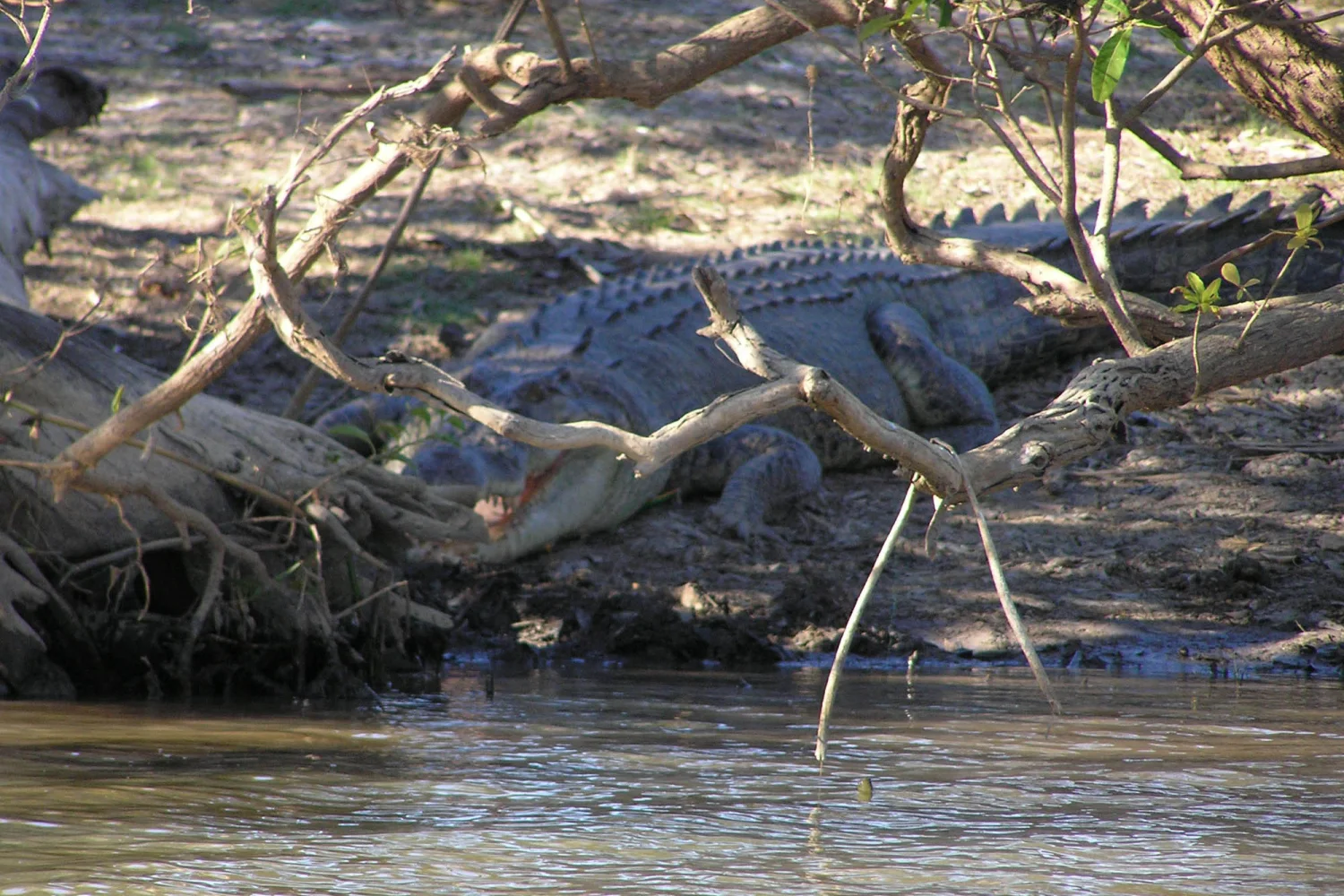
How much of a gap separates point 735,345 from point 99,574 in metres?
2.60

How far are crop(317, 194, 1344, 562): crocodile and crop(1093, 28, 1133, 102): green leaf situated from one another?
2.49 m

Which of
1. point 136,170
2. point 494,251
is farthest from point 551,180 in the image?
point 136,170

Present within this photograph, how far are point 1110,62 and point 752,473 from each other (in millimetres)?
3821

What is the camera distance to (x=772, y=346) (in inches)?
249

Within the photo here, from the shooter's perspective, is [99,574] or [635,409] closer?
[99,574]

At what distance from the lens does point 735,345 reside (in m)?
2.25

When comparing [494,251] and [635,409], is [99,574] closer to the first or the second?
[635,409]

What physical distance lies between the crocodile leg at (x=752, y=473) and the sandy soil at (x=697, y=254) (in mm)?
116

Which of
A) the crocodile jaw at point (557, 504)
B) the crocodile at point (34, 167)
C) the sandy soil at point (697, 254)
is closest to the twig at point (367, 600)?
the sandy soil at point (697, 254)

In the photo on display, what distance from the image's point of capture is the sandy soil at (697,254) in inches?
203

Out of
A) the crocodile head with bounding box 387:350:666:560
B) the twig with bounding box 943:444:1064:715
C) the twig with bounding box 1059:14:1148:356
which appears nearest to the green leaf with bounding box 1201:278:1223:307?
the twig with bounding box 1059:14:1148:356

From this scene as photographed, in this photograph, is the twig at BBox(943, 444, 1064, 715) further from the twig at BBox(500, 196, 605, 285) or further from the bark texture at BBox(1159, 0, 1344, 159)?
the twig at BBox(500, 196, 605, 285)

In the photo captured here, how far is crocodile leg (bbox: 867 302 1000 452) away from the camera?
24.3 ft

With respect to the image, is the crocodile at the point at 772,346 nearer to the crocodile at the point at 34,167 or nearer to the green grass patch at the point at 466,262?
the green grass patch at the point at 466,262
